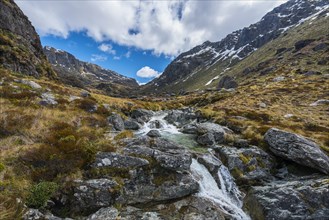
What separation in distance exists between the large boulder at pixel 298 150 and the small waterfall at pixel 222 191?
5840 mm

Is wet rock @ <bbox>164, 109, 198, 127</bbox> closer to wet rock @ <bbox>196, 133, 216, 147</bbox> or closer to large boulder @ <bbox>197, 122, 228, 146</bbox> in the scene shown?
large boulder @ <bbox>197, 122, 228, 146</bbox>

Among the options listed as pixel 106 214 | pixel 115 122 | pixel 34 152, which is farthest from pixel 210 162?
pixel 115 122

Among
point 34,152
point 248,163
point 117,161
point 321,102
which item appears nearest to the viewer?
point 34,152

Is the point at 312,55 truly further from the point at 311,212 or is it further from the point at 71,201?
the point at 71,201

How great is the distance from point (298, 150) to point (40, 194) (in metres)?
18.8

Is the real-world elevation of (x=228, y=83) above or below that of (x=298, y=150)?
above

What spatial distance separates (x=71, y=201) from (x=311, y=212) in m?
13.1

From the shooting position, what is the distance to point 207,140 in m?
23.2

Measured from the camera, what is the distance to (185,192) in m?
13.4

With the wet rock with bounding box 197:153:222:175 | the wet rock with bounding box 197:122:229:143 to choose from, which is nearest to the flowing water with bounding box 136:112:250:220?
the wet rock with bounding box 197:153:222:175

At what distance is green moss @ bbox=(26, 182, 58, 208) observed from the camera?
9.60 m

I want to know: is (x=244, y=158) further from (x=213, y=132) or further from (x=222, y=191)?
(x=213, y=132)

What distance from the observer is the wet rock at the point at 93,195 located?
10906 mm

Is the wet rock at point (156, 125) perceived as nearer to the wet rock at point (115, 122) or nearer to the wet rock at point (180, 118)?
the wet rock at point (180, 118)
